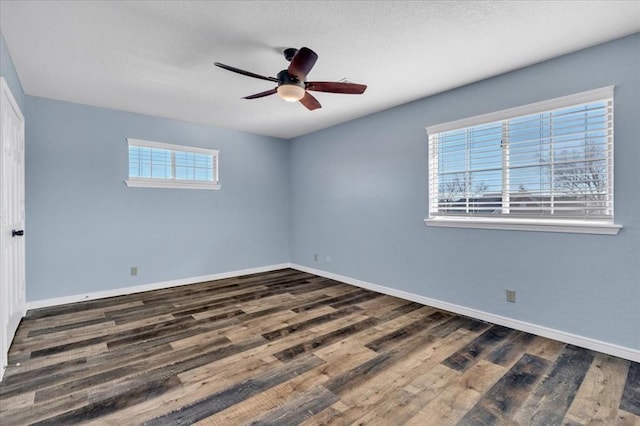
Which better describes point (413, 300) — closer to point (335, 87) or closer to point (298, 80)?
point (335, 87)

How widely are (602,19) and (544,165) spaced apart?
1142 millimetres

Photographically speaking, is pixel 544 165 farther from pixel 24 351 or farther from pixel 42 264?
pixel 42 264

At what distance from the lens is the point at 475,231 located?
3318 millimetres

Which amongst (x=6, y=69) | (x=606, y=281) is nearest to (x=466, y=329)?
(x=606, y=281)

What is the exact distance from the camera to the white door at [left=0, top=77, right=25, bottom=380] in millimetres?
2242

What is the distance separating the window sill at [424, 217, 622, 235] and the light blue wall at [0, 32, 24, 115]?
13.8ft

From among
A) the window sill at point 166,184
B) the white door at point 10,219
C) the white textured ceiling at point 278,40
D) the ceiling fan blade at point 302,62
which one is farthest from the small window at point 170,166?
the ceiling fan blade at point 302,62

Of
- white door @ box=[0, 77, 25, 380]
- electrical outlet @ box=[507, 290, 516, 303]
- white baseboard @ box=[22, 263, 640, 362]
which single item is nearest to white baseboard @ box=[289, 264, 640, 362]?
white baseboard @ box=[22, 263, 640, 362]

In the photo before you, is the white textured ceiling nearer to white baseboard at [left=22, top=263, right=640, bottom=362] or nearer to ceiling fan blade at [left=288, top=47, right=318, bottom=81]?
ceiling fan blade at [left=288, top=47, right=318, bottom=81]

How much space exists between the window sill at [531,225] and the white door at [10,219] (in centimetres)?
396

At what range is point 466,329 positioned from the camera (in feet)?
9.91

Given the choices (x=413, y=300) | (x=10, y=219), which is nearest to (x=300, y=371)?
(x=413, y=300)

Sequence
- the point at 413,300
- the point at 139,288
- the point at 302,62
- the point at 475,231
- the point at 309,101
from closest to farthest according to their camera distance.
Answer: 1. the point at 302,62
2. the point at 309,101
3. the point at 475,231
4. the point at 413,300
5. the point at 139,288

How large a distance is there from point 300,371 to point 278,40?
8.37 feet
